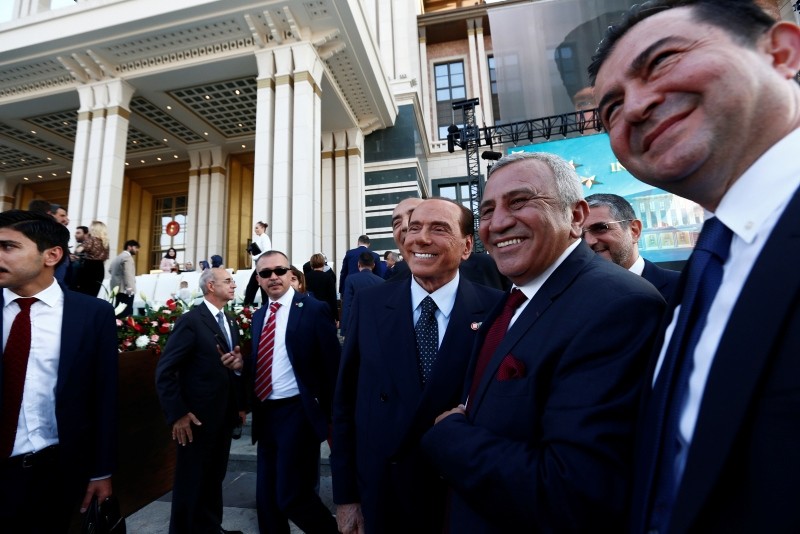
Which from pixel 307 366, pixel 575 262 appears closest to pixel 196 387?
pixel 307 366

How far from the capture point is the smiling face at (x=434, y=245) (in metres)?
1.95

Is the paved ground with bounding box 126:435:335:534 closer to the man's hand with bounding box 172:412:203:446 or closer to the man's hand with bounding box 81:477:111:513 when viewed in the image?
the man's hand with bounding box 172:412:203:446

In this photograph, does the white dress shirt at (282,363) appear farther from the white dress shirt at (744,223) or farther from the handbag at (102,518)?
the white dress shirt at (744,223)

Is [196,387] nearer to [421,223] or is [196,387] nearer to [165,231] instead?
[421,223]

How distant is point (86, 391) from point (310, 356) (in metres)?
1.37

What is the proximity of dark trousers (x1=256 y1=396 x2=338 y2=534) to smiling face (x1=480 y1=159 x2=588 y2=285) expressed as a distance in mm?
2186

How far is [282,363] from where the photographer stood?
3004 millimetres

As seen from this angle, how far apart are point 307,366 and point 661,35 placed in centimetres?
279

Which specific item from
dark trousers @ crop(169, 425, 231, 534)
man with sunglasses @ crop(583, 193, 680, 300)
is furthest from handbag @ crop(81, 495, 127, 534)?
man with sunglasses @ crop(583, 193, 680, 300)

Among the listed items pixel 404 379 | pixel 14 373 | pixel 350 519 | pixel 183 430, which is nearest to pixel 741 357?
pixel 404 379

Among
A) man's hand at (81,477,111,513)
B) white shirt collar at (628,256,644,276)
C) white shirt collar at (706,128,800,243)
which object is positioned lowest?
man's hand at (81,477,111,513)

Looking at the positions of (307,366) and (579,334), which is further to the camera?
(307,366)

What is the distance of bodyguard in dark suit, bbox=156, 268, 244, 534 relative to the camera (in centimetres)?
272

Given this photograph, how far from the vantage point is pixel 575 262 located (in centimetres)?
121
